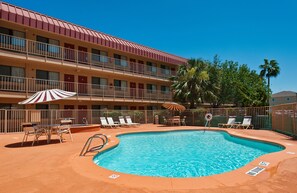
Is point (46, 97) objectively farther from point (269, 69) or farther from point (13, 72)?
point (269, 69)

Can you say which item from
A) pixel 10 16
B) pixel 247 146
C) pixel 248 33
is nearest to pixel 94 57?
pixel 10 16

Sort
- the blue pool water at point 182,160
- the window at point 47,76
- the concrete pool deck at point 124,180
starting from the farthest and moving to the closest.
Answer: the window at point 47,76 < the blue pool water at point 182,160 < the concrete pool deck at point 124,180

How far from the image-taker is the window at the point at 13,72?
17.5 metres

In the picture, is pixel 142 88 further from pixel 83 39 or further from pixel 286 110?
pixel 286 110

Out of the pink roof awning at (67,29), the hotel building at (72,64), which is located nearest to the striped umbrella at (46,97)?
the hotel building at (72,64)

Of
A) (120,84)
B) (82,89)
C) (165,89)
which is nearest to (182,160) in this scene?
(82,89)

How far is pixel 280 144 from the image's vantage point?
364 inches

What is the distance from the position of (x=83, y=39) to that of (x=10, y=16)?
6346mm

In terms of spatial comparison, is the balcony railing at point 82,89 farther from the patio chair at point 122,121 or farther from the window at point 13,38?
the patio chair at point 122,121

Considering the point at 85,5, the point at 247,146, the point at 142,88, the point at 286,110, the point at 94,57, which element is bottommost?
the point at 247,146

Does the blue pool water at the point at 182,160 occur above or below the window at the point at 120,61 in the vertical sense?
below

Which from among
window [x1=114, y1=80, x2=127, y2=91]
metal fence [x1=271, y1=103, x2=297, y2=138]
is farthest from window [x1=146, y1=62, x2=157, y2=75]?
metal fence [x1=271, y1=103, x2=297, y2=138]

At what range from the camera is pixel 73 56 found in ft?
69.8

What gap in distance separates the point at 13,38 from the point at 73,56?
17.0 feet
